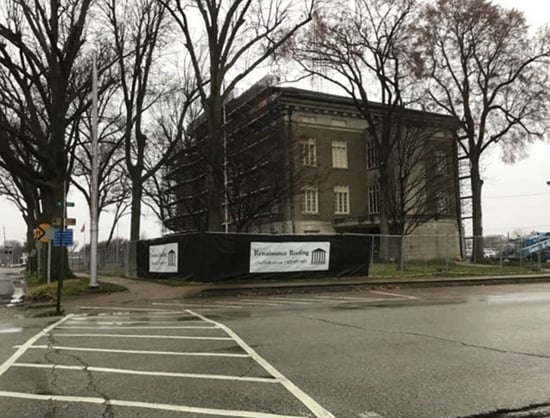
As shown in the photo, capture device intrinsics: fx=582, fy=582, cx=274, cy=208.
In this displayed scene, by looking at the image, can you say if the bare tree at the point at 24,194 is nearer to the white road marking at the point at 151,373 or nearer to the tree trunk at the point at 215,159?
the tree trunk at the point at 215,159

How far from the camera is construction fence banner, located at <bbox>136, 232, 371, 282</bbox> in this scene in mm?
22922

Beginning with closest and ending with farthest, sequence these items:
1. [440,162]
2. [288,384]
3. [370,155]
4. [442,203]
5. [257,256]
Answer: [288,384] → [257,256] → [440,162] → [442,203] → [370,155]

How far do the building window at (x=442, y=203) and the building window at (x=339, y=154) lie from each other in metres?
12.6

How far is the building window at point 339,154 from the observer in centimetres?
5147

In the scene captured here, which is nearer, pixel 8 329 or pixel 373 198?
pixel 8 329

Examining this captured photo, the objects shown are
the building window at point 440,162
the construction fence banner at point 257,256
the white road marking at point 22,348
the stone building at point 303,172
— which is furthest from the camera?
the building window at point 440,162

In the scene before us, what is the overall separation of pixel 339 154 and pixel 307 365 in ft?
148

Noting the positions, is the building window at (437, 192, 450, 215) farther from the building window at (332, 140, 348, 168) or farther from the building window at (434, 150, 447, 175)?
the building window at (332, 140, 348, 168)

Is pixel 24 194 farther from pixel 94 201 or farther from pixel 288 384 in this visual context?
pixel 288 384

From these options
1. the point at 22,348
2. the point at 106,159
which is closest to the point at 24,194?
the point at 106,159

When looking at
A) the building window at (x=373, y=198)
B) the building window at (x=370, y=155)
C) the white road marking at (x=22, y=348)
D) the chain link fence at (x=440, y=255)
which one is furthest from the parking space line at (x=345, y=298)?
the building window at (x=370, y=155)

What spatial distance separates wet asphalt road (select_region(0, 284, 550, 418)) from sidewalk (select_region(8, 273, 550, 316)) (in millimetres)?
4788

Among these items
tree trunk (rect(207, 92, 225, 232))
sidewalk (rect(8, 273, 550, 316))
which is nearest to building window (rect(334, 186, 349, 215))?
tree trunk (rect(207, 92, 225, 232))

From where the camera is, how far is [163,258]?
25.8m
